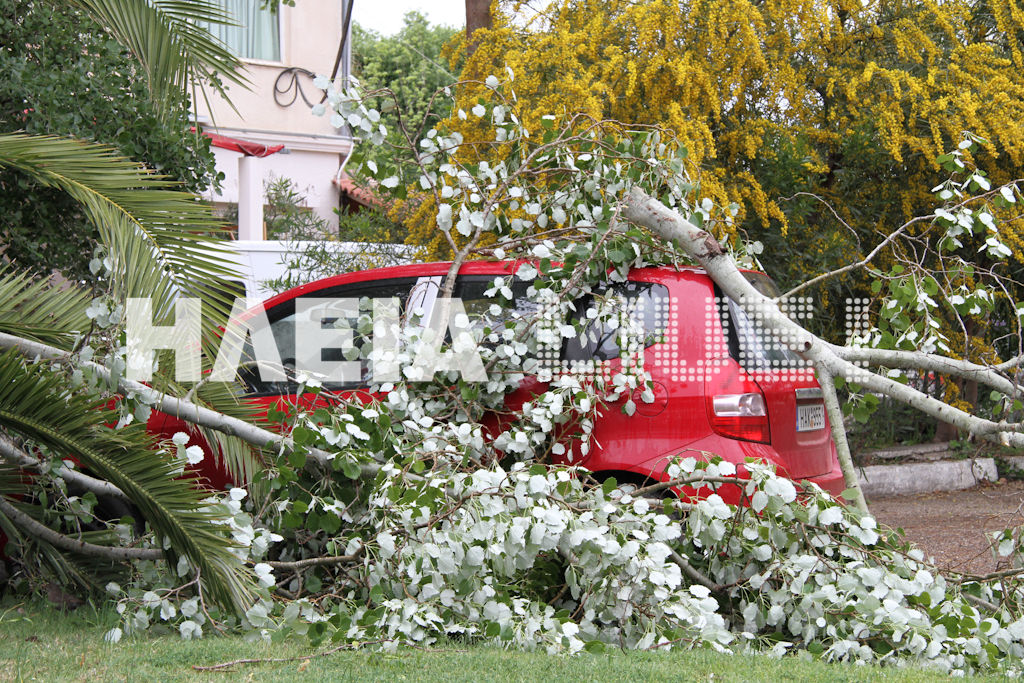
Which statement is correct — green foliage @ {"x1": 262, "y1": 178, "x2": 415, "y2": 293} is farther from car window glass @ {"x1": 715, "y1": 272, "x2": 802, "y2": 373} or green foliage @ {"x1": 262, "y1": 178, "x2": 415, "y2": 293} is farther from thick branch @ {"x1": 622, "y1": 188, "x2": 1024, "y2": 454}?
car window glass @ {"x1": 715, "y1": 272, "x2": 802, "y2": 373}

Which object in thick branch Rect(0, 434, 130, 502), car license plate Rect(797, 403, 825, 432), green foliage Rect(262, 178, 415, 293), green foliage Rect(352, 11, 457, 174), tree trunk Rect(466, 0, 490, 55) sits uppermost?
green foliage Rect(352, 11, 457, 174)

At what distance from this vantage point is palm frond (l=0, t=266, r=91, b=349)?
4.53m

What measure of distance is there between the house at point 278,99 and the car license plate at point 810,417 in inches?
493

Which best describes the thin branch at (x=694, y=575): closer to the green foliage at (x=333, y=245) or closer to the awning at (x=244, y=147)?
the green foliage at (x=333, y=245)

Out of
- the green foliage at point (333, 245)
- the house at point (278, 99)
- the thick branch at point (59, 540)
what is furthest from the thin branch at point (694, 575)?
the house at point (278, 99)

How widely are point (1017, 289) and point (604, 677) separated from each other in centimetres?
782

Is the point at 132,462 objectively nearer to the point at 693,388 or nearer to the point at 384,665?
the point at 384,665

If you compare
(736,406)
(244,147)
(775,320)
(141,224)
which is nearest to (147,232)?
(141,224)

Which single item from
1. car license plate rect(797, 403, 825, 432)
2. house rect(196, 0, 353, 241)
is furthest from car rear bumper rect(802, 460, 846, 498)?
house rect(196, 0, 353, 241)

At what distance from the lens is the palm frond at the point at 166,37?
523 centimetres

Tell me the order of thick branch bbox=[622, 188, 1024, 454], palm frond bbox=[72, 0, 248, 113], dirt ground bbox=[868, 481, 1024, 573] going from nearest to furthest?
thick branch bbox=[622, 188, 1024, 454] < palm frond bbox=[72, 0, 248, 113] < dirt ground bbox=[868, 481, 1024, 573]

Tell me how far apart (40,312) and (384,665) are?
2521 millimetres

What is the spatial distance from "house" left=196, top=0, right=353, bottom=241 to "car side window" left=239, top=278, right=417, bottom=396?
36.7 feet

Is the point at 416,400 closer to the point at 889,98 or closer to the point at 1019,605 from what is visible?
the point at 1019,605
